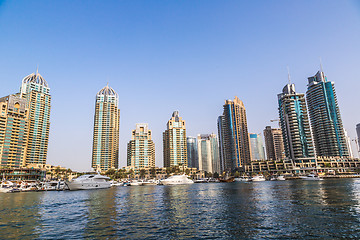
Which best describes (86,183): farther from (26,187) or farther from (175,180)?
(175,180)

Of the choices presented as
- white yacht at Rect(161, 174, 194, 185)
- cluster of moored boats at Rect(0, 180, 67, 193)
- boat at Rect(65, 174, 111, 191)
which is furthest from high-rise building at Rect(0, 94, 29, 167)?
white yacht at Rect(161, 174, 194, 185)

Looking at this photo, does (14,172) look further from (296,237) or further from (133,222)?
(296,237)

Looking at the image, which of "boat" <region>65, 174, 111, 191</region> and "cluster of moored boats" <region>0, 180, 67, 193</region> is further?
"cluster of moored boats" <region>0, 180, 67, 193</region>

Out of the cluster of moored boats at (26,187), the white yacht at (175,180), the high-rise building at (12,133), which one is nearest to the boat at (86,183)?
the cluster of moored boats at (26,187)

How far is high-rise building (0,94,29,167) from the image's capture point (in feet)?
586

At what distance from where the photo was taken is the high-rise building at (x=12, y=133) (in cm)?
17850

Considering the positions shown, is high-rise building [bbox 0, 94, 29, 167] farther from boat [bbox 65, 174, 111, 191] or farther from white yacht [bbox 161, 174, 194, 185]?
white yacht [bbox 161, 174, 194, 185]

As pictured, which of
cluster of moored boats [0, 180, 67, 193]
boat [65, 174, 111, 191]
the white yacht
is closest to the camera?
boat [65, 174, 111, 191]

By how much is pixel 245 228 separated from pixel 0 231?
90.2 feet

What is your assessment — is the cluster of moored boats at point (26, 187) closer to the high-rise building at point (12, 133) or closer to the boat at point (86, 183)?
the boat at point (86, 183)

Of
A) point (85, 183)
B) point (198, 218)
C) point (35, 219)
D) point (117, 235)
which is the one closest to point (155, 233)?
point (117, 235)

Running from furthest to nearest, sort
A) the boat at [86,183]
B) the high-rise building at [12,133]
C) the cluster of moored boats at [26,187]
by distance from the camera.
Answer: the high-rise building at [12,133] < the cluster of moored boats at [26,187] < the boat at [86,183]

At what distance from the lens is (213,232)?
24.0 metres

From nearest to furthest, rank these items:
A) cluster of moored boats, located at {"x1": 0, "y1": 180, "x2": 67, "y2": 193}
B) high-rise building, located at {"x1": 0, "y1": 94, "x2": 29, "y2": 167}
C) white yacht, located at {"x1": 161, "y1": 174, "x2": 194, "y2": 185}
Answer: cluster of moored boats, located at {"x1": 0, "y1": 180, "x2": 67, "y2": 193}, white yacht, located at {"x1": 161, "y1": 174, "x2": 194, "y2": 185}, high-rise building, located at {"x1": 0, "y1": 94, "x2": 29, "y2": 167}
